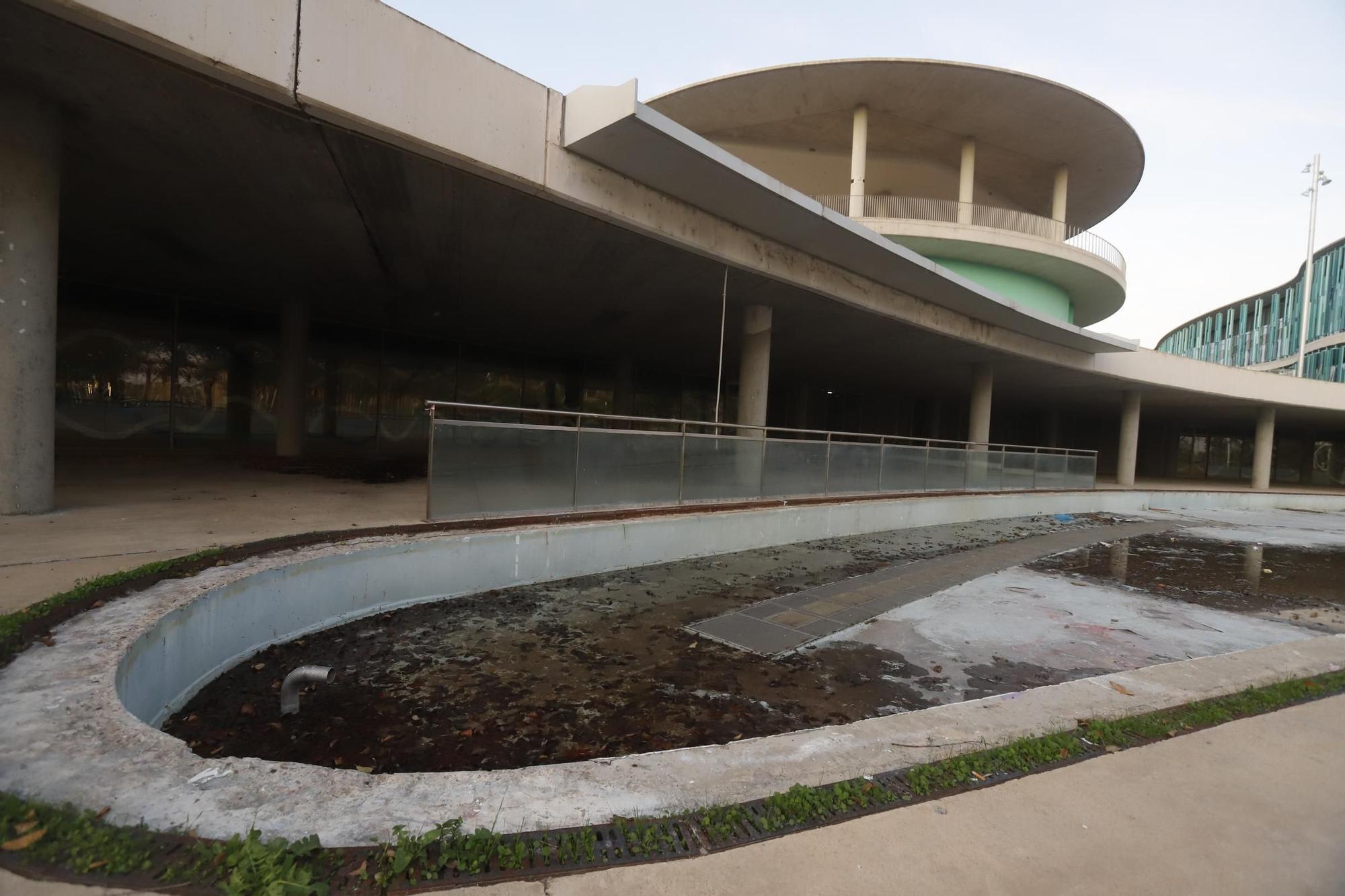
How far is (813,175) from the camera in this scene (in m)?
26.3

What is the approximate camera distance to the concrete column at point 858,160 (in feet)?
68.8

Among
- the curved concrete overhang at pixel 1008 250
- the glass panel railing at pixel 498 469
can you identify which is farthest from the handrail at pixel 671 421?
the curved concrete overhang at pixel 1008 250

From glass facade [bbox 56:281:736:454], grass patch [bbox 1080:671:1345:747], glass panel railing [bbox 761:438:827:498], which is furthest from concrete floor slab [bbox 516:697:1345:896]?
glass facade [bbox 56:281:736:454]

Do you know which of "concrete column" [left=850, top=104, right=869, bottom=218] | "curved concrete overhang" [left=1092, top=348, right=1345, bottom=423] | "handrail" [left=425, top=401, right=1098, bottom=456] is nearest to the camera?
"handrail" [left=425, top=401, right=1098, bottom=456]

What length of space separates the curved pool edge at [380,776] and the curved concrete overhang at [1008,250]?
1880 cm

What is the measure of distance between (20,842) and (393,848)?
3.76 ft

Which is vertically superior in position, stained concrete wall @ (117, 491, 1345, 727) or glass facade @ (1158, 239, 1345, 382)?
glass facade @ (1158, 239, 1345, 382)

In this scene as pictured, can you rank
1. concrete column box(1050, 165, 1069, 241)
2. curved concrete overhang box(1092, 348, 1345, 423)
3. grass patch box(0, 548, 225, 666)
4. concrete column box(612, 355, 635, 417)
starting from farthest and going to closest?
concrete column box(1050, 165, 1069, 241)
curved concrete overhang box(1092, 348, 1345, 423)
concrete column box(612, 355, 635, 417)
grass patch box(0, 548, 225, 666)

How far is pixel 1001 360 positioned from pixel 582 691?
71.2ft

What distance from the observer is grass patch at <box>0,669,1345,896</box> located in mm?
1837

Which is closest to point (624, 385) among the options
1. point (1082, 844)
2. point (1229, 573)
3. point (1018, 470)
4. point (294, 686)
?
point (1018, 470)

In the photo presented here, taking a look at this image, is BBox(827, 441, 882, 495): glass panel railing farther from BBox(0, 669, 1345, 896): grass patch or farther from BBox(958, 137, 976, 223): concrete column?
BBox(958, 137, 976, 223): concrete column

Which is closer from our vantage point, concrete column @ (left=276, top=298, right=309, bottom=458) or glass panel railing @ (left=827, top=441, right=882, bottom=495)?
glass panel railing @ (left=827, top=441, right=882, bottom=495)

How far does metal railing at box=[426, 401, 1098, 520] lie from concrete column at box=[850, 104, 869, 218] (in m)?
10.4
